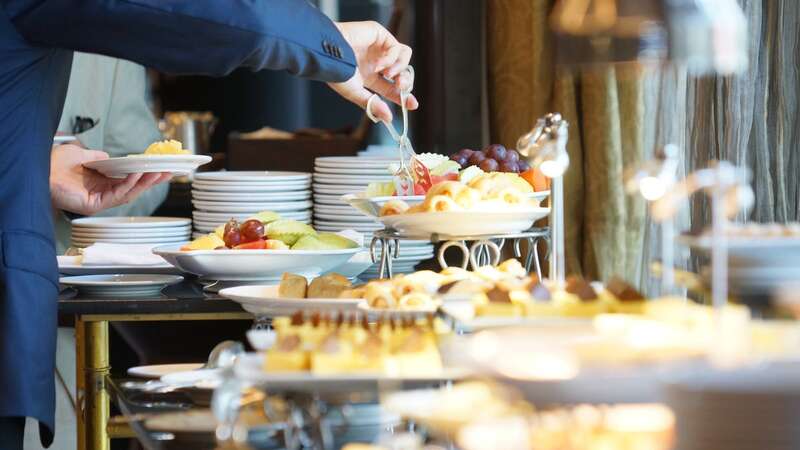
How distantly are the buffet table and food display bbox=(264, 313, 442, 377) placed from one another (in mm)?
979

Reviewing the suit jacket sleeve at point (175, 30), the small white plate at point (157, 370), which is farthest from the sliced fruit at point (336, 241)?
the small white plate at point (157, 370)

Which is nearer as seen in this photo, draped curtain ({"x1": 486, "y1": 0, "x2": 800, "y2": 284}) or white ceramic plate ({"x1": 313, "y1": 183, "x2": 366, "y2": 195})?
draped curtain ({"x1": 486, "y1": 0, "x2": 800, "y2": 284})

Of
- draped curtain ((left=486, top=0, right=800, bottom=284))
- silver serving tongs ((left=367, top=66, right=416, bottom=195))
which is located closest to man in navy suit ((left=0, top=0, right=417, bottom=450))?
silver serving tongs ((left=367, top=66, right=416, bottom=195))

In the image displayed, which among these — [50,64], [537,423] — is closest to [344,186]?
[50,64]

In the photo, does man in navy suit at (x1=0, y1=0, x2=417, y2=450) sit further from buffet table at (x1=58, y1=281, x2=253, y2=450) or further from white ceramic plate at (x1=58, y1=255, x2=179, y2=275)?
white ceramic plate at (x1=58, y1=255, x2=179, y2=275)

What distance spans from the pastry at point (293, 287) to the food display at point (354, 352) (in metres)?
0.70

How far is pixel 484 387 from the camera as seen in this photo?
1.19 meters

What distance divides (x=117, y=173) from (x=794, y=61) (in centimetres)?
146

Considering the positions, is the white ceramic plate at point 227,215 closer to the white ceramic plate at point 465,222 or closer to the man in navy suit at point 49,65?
the man in navy suit at point 49,65

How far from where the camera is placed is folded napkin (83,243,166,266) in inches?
112

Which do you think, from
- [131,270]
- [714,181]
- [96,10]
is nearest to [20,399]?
[96,10]

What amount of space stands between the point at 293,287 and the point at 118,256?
3.10ft

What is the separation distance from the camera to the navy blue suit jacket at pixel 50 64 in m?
1.93

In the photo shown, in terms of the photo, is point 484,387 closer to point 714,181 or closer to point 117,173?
point 714,181
